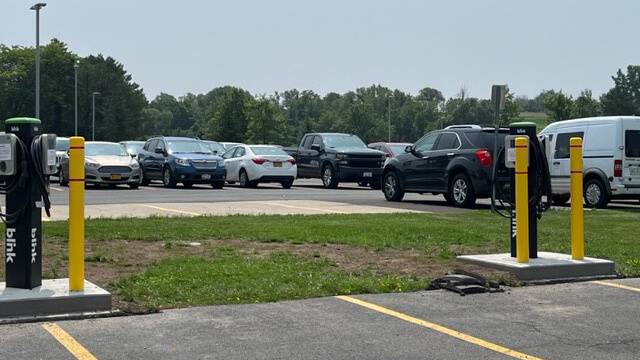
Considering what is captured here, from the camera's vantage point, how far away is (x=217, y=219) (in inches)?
559

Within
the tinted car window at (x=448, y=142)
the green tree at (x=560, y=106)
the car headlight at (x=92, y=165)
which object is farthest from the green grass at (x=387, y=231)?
the green tree at (x=560, y=106)

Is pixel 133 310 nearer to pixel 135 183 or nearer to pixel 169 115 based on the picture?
pixel 135 183

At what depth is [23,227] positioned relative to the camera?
732 centimetres

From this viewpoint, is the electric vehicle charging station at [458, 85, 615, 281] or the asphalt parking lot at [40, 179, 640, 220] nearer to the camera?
the electric vehicle charging station at [458, 85, 615, 281]

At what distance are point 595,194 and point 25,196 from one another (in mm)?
15287

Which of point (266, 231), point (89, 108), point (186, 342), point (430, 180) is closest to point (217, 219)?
point (266, 231)

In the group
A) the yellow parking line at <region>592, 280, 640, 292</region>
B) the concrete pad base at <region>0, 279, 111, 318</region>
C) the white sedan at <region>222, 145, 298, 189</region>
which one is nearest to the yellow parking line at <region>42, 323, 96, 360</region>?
the concrete pad base at <region>0, 279, 111, 318</region>

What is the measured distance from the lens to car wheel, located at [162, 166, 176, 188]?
2802cm

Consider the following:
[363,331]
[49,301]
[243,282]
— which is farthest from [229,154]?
[363,331]

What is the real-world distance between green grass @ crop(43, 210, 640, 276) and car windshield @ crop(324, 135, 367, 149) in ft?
45.9

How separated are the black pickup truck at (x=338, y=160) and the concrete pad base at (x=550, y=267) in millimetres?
18694

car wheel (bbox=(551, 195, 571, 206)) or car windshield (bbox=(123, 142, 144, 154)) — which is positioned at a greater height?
car windshield (bbox=(123, 142, 144, 154))

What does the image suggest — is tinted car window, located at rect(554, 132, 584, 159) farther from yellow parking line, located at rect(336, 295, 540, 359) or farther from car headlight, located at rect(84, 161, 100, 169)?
yellow parking line, located at rect(336, 295, 540, 359)

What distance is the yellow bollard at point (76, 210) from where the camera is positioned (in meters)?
7.24
